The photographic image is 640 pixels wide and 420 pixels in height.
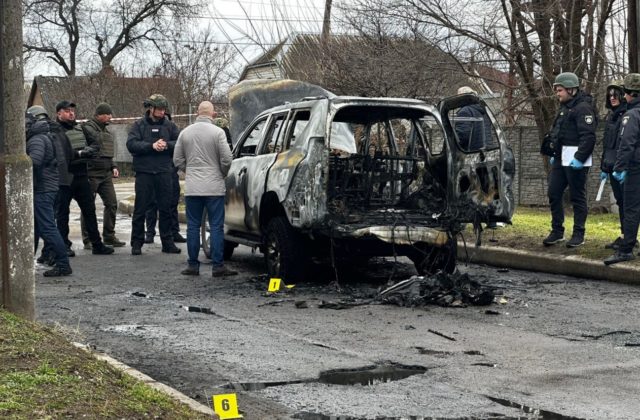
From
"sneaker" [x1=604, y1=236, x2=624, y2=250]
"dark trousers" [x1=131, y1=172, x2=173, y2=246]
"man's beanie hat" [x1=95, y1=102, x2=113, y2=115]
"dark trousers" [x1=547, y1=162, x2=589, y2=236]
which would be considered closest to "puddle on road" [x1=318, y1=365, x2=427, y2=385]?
"sneaker" [x1=604, y1=236, x2=624, y2=250]

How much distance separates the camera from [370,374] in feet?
20.6

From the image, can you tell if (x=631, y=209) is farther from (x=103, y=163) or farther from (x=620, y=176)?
(x=103, y=163)

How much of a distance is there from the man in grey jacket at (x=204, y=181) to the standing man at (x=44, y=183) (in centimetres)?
132

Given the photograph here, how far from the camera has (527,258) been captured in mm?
11898

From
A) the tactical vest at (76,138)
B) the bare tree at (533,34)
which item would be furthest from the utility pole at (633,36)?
the tactical vest at (76,138)

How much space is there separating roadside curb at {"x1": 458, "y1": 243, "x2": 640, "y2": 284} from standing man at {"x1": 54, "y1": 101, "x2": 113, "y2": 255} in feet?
15.5

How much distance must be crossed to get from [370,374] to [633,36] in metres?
11.0

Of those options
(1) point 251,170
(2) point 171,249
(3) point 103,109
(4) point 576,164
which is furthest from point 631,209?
(3) point 103,109

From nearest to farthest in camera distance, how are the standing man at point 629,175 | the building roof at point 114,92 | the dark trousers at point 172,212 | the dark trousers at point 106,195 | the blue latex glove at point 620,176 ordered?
the standing man at point 629,175 → the blue latex glove at point 620,176 → the dark trousers at point 106,195 → the dark trousers at point 172,212 → the building roof at point 114,92

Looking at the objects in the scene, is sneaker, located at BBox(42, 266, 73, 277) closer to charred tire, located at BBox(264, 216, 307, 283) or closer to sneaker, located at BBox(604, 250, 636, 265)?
charred tire, located at BBox(264, 216, 307, 283)

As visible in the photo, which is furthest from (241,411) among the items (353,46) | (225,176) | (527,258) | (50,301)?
(353,46)

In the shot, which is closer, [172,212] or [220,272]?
Answer: [220,272]

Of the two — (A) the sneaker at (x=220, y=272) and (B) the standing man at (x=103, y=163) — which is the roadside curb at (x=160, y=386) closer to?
(A) the sneaker at (x=220, y=272)

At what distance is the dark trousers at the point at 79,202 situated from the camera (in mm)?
13195
